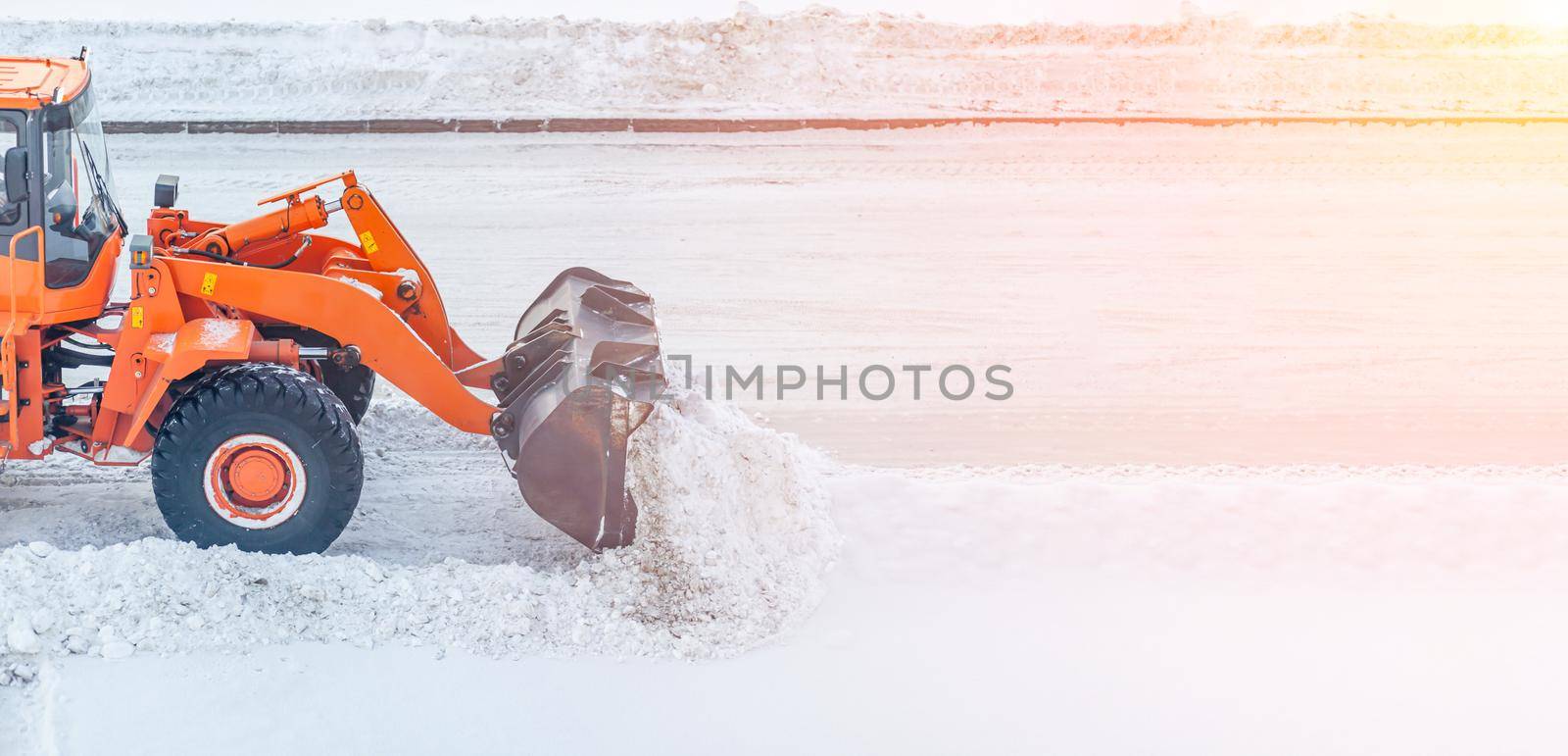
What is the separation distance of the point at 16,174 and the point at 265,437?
4.60 feet

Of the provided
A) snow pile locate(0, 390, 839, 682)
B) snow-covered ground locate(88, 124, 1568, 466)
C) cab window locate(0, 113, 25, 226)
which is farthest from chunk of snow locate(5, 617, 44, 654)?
snow-covered ground locate(88, 124, 1568, 466)

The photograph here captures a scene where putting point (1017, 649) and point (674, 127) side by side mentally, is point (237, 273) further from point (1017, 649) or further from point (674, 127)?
point (674, 127)

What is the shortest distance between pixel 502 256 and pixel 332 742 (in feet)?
23.6

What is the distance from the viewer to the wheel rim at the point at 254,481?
5.47 metres

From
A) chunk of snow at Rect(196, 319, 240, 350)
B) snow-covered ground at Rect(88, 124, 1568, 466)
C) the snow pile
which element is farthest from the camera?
snow-covered ground at Rect(88, 124, 1568, 466)

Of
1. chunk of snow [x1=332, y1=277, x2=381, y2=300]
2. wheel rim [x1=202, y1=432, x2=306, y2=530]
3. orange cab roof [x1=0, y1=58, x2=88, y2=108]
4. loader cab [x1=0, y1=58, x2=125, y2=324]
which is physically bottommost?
wheel rim [x1=202, y1=432, x2=306, y2=530]

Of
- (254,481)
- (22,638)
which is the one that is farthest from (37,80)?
(22,638)

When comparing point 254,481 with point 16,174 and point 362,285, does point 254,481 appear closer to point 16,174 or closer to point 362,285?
point 362,285

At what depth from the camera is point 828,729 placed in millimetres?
4801

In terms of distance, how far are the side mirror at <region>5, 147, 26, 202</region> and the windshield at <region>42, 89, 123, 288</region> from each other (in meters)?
0.10

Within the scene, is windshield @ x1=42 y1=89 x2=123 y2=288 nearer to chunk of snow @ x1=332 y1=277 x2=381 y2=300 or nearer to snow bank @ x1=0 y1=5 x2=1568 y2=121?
chunk of snow @ x1=332 y1=277 x2=381 y2=300

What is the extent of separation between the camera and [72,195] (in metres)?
5.54

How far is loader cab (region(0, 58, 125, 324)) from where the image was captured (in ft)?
17.8

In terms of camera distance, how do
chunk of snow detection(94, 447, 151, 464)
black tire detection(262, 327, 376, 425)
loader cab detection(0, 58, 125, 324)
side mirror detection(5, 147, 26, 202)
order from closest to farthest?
1. side mirror detection(5, 147, 26, 202)
2. loader cab detection(0, 58, 125, 324)
3. chunk of snow detection(94, 447, 151, 464)
4. black tire detection(262, 327, 376, 425)
